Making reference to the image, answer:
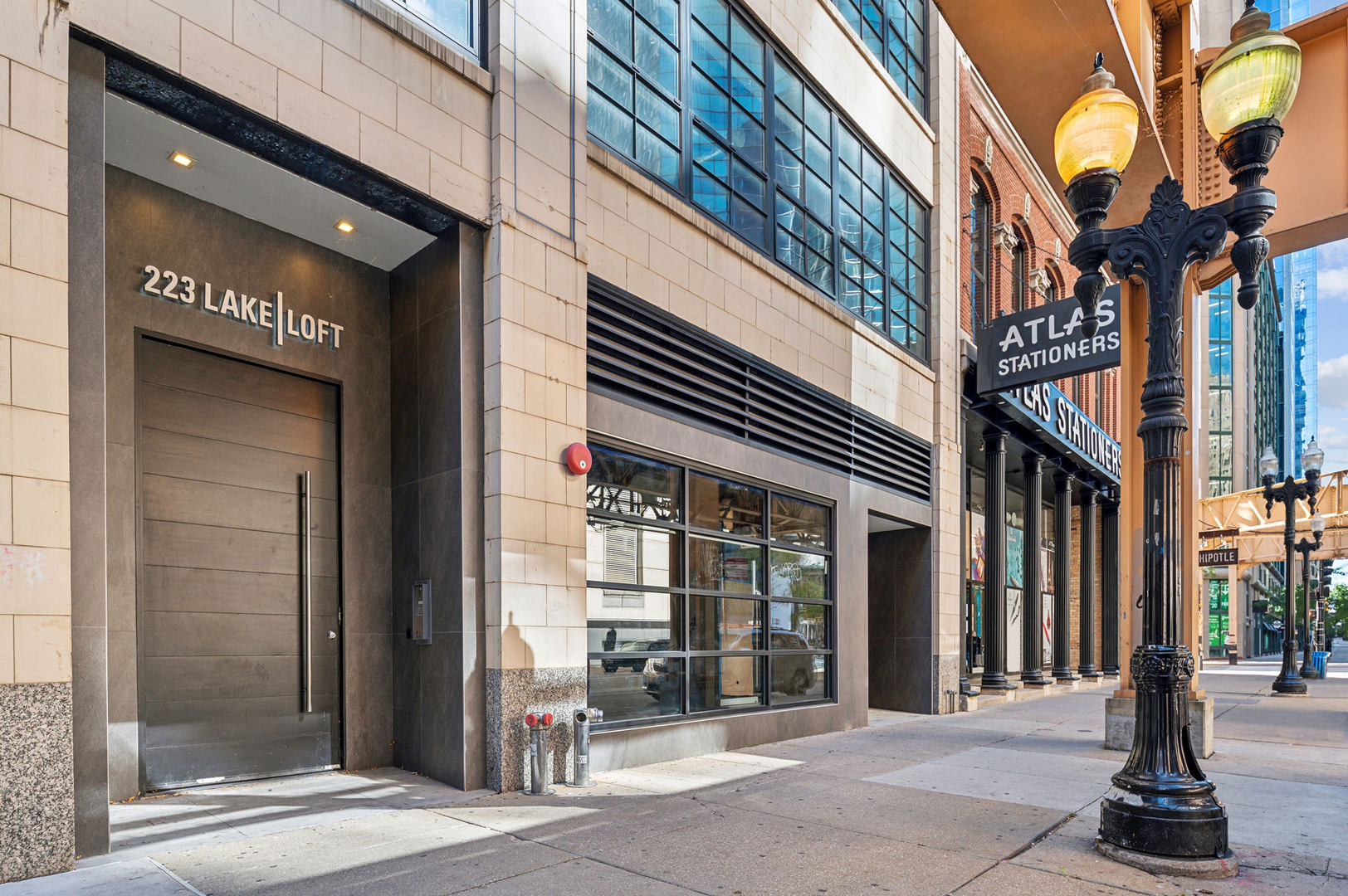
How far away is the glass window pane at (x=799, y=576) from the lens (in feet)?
40.9

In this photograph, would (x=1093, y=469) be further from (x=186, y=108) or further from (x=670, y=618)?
(x=186, y=108)

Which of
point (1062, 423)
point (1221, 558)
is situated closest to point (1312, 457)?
point (1062, 423)

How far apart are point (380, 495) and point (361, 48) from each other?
13.7ft

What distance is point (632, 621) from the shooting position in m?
9.93

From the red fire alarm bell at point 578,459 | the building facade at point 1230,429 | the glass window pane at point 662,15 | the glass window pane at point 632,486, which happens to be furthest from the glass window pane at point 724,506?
the building facade at point 1230,429

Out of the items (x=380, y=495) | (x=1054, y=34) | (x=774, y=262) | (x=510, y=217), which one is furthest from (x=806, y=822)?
(x=774, y=262)

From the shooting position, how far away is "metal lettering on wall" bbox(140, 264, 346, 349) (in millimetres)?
7684

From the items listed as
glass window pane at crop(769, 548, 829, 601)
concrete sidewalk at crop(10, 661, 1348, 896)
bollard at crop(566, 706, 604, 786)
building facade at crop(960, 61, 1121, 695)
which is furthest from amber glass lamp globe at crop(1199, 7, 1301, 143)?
building facade at crop(960, 61, 1121, 695)

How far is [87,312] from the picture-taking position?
5.84m

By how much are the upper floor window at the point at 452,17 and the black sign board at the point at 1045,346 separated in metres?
10.8

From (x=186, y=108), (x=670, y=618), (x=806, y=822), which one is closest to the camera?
(x=186, y=108)

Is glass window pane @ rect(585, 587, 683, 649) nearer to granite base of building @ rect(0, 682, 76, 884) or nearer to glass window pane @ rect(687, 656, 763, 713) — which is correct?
glass window pane @ rect(687, 656, 763, 713)

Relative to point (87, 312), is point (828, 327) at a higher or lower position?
higher

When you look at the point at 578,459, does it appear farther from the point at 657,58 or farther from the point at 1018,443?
the point at 1018,443
